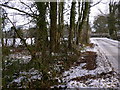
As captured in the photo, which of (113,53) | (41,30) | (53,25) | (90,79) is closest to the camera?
(90,79)

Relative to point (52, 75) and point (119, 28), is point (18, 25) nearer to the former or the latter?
point (52, 75)

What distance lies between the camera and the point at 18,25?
8.69 meters

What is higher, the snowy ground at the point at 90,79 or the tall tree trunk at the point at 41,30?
the tall tree trunk at the point at 41,30

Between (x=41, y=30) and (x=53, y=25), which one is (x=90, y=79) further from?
(x=53, y=25)

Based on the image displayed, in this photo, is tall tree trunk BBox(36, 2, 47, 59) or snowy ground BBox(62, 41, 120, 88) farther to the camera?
tall tree trunk BBox(36, 2, 47, 59)

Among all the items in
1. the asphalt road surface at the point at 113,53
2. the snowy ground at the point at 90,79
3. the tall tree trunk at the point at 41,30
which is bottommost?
the asphalt road surface at the point at 113,53

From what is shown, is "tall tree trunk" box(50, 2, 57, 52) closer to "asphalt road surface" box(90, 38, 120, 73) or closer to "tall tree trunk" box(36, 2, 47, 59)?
"tall tree trunk" box(36, 2, 47, 59)

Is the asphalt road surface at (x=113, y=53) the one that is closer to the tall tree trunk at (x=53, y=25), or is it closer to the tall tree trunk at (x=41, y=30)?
the tall tree trunk at (x=53, y=25)

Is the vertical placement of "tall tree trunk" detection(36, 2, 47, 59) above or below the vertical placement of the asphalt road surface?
above

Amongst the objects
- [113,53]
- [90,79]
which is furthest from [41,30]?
[113,53]

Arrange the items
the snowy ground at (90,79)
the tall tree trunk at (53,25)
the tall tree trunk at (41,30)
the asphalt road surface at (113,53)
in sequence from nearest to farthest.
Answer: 1. the snowy ground at (90,79)
2. the tall tree trunk at (41,30)
3. the asphalt road surface at (113,53)
4. the tall tree trunk at (53,25)

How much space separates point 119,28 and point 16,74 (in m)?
44.1

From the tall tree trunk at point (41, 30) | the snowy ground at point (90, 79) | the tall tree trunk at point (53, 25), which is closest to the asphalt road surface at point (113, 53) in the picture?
the snowy ground at point (90, 79)

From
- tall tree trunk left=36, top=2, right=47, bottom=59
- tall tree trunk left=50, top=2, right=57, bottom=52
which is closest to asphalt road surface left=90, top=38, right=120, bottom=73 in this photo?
tall tree trunk left=50, top=2, right=57, bottom=52
